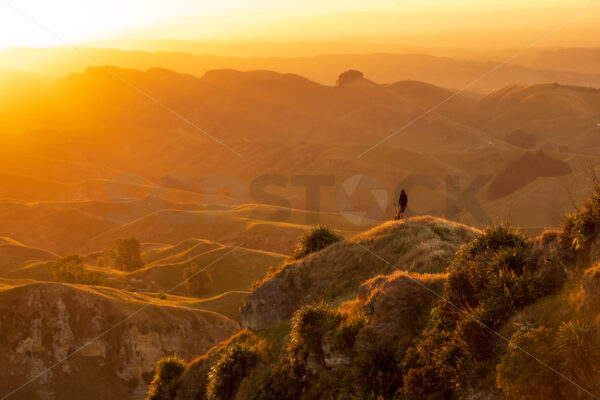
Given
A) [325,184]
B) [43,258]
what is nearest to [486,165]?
[325,184]

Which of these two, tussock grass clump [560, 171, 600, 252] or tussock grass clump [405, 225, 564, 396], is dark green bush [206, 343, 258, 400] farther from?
tussock grass clump [560, 171, 600, 252]

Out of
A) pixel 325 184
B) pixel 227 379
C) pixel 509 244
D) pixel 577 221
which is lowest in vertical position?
pixel 325 184

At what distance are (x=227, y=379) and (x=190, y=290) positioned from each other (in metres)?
59.9

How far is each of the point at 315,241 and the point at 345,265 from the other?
491cm

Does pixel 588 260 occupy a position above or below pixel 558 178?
above

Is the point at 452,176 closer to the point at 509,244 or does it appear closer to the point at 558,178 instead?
the point at 558,178

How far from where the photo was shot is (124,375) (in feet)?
185

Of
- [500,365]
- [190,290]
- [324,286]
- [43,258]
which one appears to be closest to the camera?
[500,365]

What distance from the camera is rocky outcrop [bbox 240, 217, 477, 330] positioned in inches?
1184

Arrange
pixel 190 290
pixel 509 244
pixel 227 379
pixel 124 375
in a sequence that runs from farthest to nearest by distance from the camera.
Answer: pixel 190 290 → pixel 124 375 → pixel 227 379 → pixel 509 244

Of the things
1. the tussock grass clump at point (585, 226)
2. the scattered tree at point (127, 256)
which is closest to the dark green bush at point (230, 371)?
the tussock grass clump at point (585, 226)

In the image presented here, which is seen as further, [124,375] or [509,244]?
[124,375]

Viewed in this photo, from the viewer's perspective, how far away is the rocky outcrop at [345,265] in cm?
3006

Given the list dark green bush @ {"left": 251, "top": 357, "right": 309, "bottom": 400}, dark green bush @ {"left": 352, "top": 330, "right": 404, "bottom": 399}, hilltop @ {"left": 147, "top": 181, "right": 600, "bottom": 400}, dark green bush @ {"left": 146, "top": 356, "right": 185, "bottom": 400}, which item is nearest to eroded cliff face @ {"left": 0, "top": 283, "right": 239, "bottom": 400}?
dark green bush @ {"left": 146, "top": 356, "right": 185, "bottom": 400}
